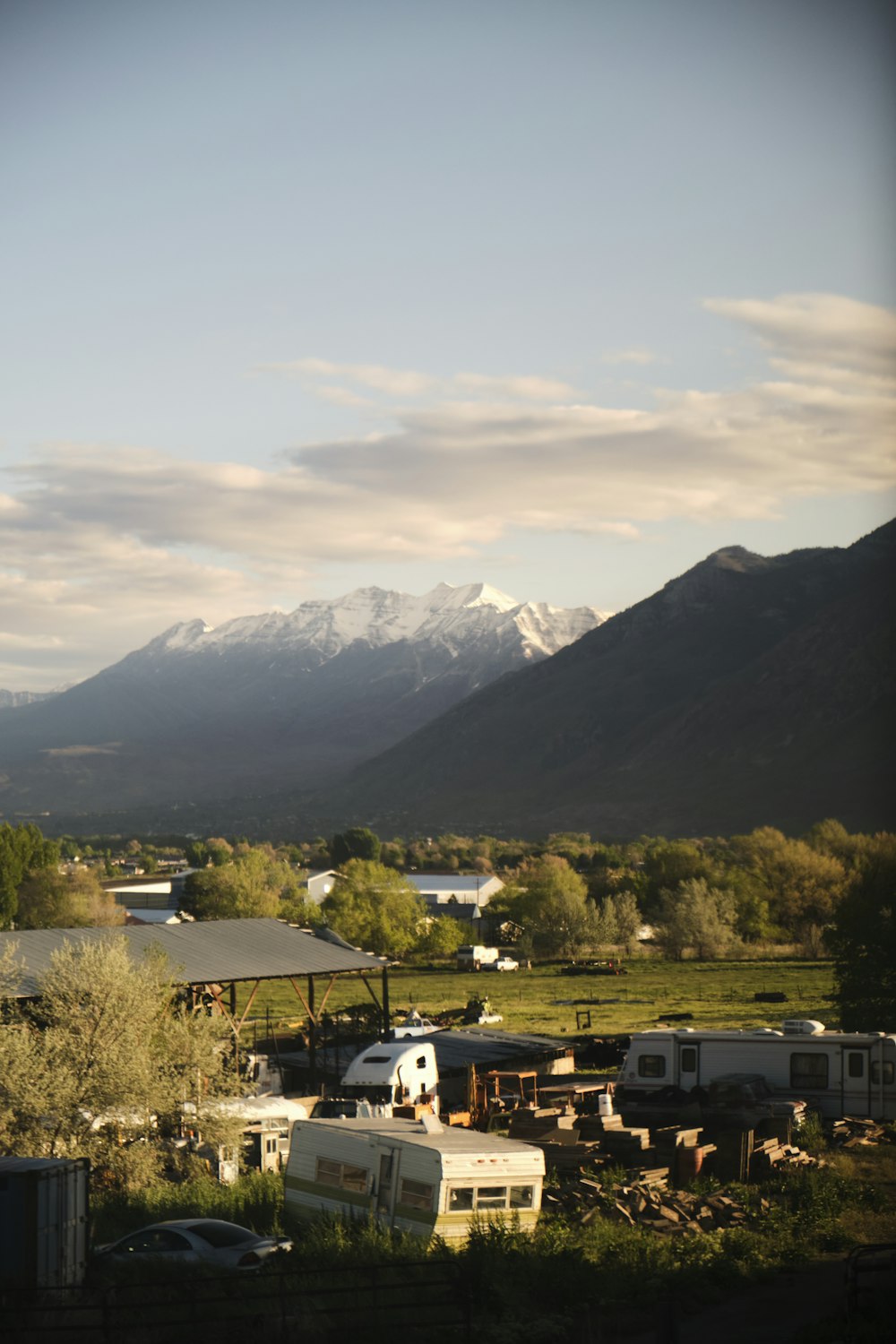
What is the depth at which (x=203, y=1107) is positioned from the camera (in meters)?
24.7

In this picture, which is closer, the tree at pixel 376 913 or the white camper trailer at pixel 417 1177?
the white camper trailer at pixel 417 1177

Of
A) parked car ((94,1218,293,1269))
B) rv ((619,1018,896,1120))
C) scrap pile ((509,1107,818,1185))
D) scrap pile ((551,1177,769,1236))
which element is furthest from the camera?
rv ((619,1018,896,1120))

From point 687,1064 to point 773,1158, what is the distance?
5.91m

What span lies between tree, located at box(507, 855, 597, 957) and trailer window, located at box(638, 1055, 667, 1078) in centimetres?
5517

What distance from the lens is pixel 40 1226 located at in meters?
17.1

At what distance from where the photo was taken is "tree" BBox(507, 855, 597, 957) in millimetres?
86750

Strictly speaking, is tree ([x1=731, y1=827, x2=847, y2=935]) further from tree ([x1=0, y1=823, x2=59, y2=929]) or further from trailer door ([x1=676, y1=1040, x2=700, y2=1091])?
trailer door ([x1=676, y1=1040, x2=700, y2=1091])

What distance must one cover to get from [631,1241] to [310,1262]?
478 centimetres

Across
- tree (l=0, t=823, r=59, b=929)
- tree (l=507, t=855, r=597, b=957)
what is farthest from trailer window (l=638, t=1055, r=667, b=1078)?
tree (l=507, t=855, r=597, b=957)

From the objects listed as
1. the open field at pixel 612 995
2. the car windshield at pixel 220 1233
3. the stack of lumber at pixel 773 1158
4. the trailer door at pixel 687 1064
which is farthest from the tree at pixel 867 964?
the car windshield at pixel 220 1233

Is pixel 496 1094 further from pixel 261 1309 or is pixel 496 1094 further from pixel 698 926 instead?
pixel 698 926

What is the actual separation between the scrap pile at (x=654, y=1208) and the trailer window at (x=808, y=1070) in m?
7.45

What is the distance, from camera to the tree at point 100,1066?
2284cm

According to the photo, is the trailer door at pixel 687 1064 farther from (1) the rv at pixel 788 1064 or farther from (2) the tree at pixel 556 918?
(2) the tree at pixel 556 918
